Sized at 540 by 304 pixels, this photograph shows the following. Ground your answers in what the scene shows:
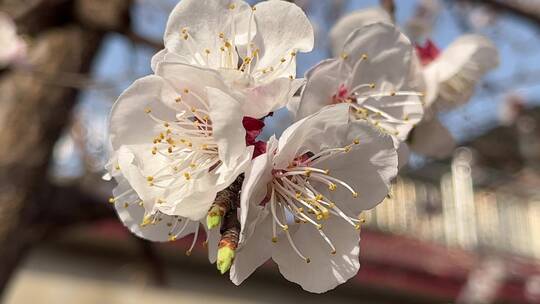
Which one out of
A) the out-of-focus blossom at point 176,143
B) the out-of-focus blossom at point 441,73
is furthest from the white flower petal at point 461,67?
the out-of-focus blossom at point 176,143

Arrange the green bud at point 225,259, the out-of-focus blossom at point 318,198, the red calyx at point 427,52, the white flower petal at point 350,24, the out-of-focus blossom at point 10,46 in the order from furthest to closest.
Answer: the out-of-focus blossom at point 10,46 < the red calyx at point 427,52 < the white flower petal at point 350,24 < the out-of-focus blossom at point 318,198 < the green bud at point 225,259

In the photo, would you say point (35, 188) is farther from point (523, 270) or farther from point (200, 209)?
point (523, 270)

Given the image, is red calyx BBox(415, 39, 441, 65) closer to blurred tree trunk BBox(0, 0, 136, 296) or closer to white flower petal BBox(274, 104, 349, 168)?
white flower petal BBox(274, 104, 349, 168)

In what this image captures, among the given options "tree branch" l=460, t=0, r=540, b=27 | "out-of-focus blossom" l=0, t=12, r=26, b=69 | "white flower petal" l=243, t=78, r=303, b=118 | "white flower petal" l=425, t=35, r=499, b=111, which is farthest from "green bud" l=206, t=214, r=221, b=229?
"tree branch" l=460, t=0, r=540, b=27

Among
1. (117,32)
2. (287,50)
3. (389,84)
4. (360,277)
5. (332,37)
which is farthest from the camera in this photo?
(360,277)

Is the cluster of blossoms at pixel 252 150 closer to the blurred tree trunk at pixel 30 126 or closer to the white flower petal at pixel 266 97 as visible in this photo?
the white flower petal at pixel 266 97

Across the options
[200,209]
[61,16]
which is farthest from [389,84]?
[61,16]
